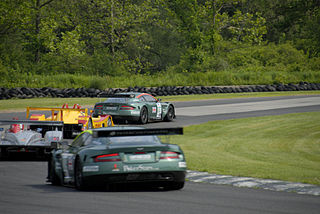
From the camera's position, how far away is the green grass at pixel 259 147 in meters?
13.2

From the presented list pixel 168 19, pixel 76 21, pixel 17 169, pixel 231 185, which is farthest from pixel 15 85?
pixel 231 185

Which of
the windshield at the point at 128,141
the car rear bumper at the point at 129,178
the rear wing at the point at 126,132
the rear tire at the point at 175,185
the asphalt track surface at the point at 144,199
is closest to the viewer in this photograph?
the asphalt track surface at the point at 144,199

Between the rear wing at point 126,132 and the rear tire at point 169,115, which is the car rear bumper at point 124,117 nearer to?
the rear tire at point 169,115

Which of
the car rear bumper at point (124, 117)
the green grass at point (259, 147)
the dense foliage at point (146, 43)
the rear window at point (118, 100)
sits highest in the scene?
the dense foliage at point (146, 43)

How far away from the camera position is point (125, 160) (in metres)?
9.37

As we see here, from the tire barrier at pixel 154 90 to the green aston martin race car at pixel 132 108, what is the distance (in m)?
13.2

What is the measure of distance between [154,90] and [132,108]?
20.1 m

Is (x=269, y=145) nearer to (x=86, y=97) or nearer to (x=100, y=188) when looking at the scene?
(x=100, y=188)

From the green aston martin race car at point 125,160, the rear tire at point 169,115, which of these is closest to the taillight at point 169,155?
the green aston martin race car at point 125,160

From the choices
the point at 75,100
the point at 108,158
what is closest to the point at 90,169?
the point at 108,158

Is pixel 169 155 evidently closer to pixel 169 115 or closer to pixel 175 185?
pixel 175 185

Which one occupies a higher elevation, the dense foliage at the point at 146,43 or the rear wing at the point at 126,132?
the dense foliage at the point at 146,43

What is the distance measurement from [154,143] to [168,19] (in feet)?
208

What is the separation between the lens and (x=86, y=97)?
4406cm
